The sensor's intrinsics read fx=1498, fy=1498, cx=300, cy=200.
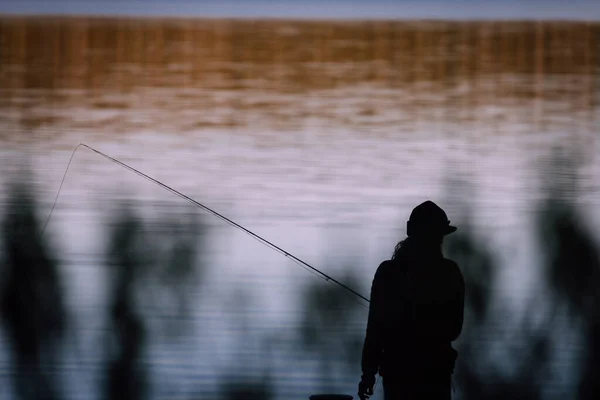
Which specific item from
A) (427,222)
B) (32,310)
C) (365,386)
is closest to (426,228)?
(427,222)

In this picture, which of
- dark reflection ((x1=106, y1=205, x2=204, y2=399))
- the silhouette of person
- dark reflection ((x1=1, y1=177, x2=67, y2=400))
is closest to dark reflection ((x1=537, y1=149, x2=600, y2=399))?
dark reflection ((x1=106, y1=205, x2=204, y2=399))

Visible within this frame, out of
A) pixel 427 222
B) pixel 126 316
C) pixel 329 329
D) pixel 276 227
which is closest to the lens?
pixel 427 222

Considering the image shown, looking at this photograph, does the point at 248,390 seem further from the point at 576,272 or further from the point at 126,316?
the point at 576,272

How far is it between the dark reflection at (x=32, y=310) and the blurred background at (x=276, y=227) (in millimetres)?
20

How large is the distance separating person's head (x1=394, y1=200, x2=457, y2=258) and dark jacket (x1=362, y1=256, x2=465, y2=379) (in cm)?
6

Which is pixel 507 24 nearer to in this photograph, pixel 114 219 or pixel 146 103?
pixel 146 103

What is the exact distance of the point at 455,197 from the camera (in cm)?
1445


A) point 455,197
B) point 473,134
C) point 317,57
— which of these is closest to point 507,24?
point 317,57

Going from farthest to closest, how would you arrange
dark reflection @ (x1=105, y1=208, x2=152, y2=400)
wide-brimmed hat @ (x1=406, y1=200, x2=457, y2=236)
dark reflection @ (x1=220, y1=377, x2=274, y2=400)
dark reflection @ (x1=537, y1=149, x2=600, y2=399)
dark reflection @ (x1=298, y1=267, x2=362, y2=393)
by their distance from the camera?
1. dark reflection @ (x1=537, y1=149, x2=600, y2=399)
2. dark reflection @ (x1=298, y1=267, x2=362, y2=393)
3. dark reflection @ (x1=105, y1=208, x2=152, y2=400)
4. dark reflection @ (x1=220, y1=377, x2=274, y2=400)
5. wide-brimmed hat @ (x1=406, y1=200, x2=457, y2=236)

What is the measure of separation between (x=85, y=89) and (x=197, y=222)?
1351cm

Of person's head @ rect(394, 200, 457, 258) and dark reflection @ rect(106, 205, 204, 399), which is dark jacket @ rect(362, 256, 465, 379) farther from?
dark reflection @ rect(106, 205, 204, 399)

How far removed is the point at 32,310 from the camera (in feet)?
33.3

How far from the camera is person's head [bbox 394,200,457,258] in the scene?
5.17m

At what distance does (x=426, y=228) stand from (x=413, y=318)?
33 centimetres
